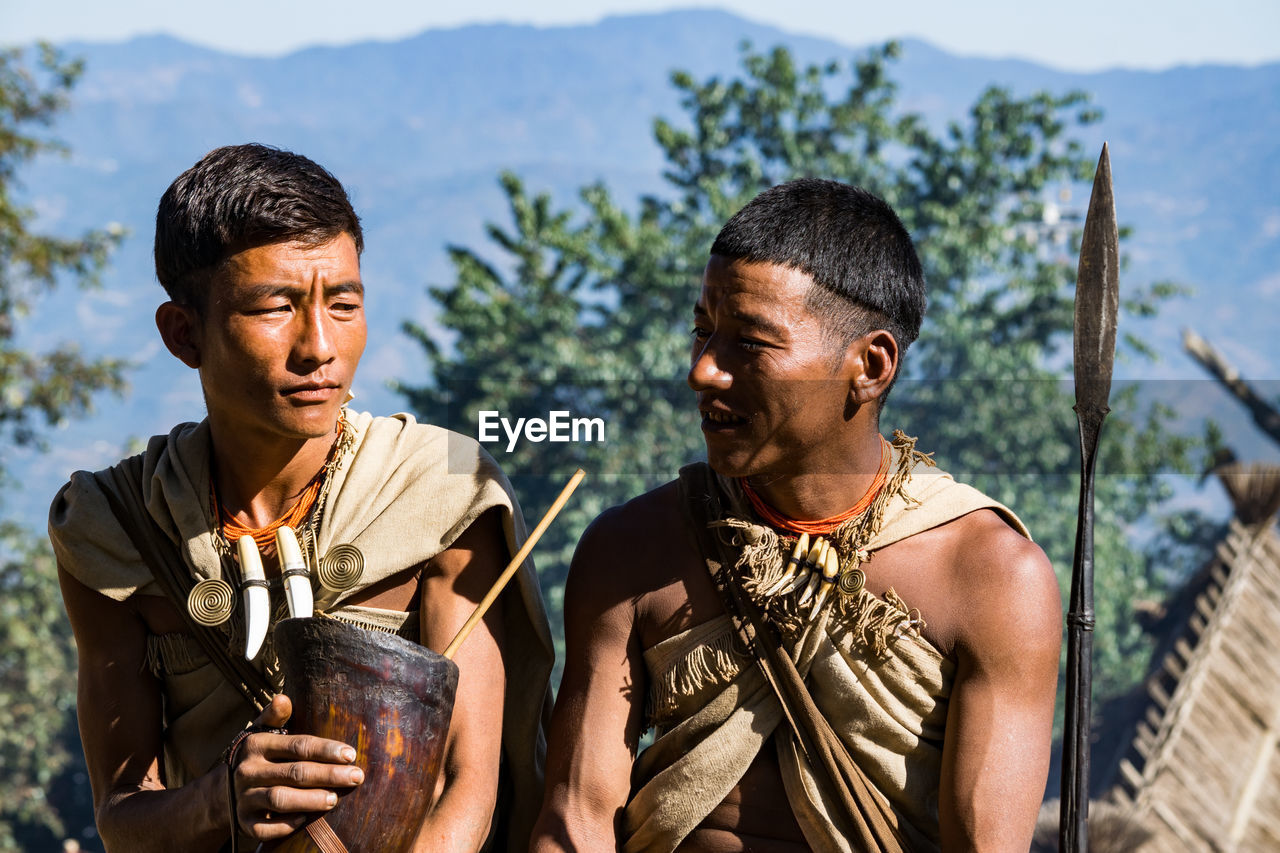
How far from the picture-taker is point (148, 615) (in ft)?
11.4

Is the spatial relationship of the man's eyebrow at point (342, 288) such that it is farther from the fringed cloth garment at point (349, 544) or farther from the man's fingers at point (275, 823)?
the man's fingers at point (275, 823)

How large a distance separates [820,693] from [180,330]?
5.62 feet

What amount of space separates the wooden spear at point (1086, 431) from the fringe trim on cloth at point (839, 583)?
1.16 ft

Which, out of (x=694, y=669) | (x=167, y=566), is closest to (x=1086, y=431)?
(x=694, y=669)

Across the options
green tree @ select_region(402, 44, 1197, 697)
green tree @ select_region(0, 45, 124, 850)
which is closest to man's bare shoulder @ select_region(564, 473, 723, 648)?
green tree @ select_region(0, 45, 124, 850)

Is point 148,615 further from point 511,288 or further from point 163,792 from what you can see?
point 511,288

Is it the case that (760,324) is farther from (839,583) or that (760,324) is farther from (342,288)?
(342,288)

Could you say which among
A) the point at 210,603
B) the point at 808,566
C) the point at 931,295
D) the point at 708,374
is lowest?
the point at 931,295

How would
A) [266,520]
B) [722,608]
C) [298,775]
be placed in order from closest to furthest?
[298,775]
[722,608]
[266,520]

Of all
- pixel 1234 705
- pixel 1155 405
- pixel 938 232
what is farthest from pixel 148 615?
pixel 1155 405

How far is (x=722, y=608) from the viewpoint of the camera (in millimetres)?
3299

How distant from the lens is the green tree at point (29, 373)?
638 inches

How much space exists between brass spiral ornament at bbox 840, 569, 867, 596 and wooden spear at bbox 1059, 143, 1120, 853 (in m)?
0.45

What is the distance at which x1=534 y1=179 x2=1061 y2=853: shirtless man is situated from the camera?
3.11 m
